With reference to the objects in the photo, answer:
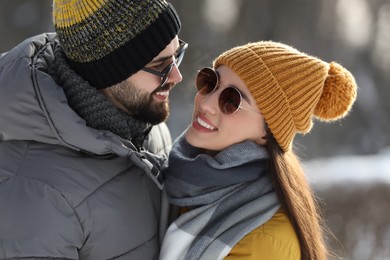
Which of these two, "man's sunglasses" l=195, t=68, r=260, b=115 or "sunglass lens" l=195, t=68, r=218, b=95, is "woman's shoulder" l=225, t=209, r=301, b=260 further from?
"sunglass lens" l=195, t=68, r=218, b=95

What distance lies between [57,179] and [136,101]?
1.62 ft

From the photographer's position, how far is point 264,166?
270cm

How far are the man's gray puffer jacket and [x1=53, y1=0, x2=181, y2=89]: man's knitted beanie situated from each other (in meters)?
0.15

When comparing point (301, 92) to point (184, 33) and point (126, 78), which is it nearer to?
point (126, 78)

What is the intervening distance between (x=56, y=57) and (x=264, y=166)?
95 centimetres

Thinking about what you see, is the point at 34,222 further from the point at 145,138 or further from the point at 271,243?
the point at 271,243

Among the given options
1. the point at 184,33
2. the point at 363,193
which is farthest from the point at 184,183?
the point at 184,33

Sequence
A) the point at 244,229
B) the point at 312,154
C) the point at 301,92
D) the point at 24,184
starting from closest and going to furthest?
the point at 24,184 < the point at 244,229 < the point at 301,92 < the point at 312,154

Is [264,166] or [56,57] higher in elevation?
[56,57]

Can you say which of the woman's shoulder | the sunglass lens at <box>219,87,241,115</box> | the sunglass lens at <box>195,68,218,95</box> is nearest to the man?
the sunglass lens at <box>195,68,218,95</box>

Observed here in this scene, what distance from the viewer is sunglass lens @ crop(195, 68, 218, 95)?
273 centimetres

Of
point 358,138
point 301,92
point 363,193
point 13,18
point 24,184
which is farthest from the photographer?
point 358,138

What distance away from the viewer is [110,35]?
2.57 m

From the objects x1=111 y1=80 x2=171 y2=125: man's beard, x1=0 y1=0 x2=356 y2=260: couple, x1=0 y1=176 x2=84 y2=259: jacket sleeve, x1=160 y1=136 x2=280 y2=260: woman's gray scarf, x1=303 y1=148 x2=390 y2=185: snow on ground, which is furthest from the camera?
x1=303 y1=148 x2=390 y2=185: snow on ground
